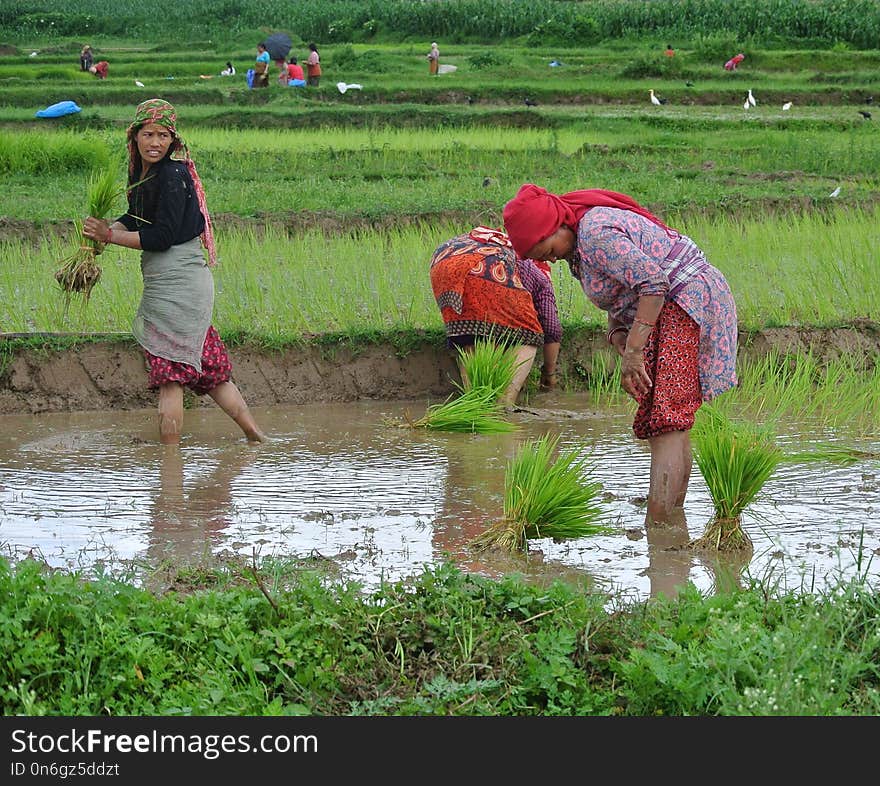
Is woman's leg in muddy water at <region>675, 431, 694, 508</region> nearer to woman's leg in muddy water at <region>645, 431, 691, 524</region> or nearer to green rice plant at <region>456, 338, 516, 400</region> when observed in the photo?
woman's leg in muddy water at <region>645, 431, 691, 524</region>

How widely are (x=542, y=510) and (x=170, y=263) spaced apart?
6.85 feet

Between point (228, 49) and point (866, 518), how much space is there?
30455 mm

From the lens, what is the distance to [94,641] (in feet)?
9.85

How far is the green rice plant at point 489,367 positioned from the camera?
19.9 feet

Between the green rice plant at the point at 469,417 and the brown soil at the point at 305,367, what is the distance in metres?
0.77

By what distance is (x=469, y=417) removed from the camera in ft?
19.1

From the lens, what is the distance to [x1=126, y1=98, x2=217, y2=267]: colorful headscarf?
198 inches

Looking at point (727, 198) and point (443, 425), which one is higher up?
point (727, 198)

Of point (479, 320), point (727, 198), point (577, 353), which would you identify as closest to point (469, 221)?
point (727, 198)

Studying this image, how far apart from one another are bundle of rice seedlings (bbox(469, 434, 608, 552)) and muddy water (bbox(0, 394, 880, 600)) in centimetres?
7

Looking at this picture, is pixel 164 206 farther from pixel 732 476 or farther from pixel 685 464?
pixel 732 476

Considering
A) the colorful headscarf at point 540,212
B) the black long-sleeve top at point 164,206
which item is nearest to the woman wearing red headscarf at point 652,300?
the colorful headscarf at point 540,212

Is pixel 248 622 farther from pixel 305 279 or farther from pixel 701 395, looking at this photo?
pixel 305 279

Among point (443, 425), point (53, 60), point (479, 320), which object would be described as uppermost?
point (53, 60)
